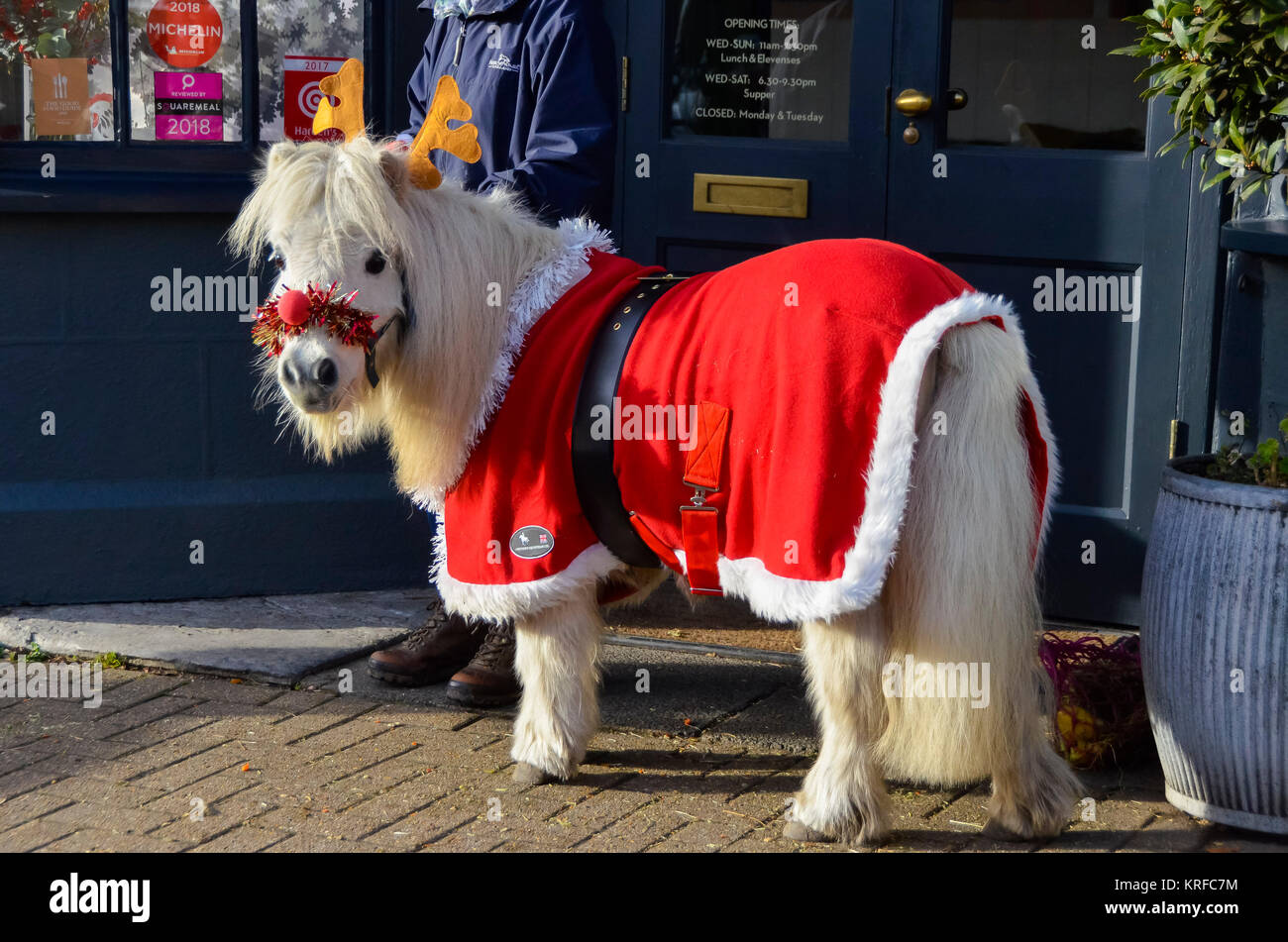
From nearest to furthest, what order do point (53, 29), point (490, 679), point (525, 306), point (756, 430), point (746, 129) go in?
point (756, 430) < point (525, 306) < point (490, 679) < point (53, 29) < point (746, 129)

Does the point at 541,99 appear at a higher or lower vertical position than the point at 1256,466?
higher

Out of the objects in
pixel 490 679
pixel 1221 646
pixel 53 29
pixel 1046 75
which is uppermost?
pixel 53 29

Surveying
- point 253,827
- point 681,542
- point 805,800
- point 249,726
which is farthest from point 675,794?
point 249,726

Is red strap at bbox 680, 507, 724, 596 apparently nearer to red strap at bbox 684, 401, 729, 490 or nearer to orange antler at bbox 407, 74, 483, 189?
red strap at bbox 684, 401, 729, 490

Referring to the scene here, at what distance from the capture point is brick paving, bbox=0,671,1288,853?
3256mm

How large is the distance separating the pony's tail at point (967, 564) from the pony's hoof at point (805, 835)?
0.32m

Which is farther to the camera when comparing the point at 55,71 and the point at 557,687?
the point at 55,71

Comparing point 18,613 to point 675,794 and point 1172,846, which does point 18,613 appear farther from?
point 1172,846

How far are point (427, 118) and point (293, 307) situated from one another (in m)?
0.65

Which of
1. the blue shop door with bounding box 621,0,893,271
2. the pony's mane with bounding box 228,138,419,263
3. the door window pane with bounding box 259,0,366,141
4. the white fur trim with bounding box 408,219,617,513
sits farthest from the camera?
the door window pane with bounding box 259,0,366,141

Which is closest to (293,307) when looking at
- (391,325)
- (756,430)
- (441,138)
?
(391,325)

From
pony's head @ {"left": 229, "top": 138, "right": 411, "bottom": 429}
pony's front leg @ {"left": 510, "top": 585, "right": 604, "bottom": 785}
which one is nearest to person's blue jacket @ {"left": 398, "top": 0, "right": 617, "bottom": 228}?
pony's head @ {"left": 229, "top": 138, "right": 411, "bottom": 429}

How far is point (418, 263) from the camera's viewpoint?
3229 mm

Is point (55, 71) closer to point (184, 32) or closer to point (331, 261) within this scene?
point (184, 32)
